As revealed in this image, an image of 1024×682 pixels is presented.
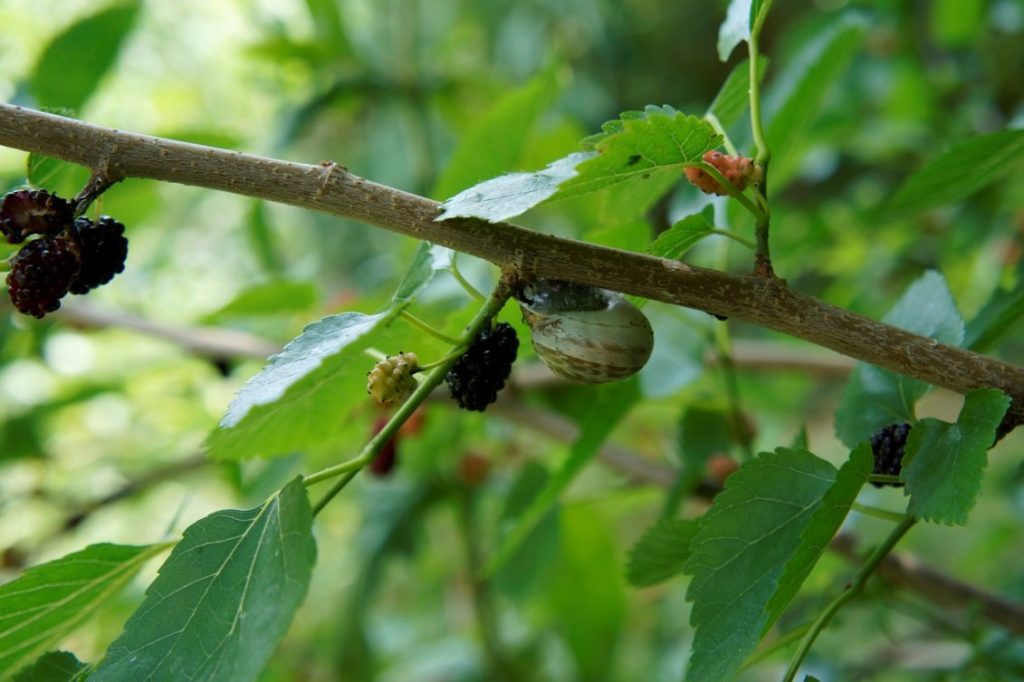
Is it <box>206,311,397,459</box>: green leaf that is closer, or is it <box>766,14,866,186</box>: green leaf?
<box>206,311,397,459</box>: green leaf

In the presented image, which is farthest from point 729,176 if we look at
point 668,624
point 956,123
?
point 668,624

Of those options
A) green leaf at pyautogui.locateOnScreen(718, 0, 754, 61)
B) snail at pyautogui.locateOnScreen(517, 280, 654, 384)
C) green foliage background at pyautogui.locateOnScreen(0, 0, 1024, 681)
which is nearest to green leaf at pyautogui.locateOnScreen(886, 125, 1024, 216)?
green foliage background at pyautogui.locateOnScreen(0, 0, 1024, 681)

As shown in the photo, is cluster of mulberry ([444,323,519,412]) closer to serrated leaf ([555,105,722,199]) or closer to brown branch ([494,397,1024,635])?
serrated leaf ([555,105,722,199])

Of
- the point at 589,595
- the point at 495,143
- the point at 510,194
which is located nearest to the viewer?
the point at 510,194

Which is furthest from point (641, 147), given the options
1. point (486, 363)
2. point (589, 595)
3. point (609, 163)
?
point (589, 595)

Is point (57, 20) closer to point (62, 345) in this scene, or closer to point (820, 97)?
point (62, 345)

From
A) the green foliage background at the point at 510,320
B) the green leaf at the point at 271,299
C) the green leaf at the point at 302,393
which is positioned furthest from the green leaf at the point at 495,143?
the green leaf at the point at 302,393

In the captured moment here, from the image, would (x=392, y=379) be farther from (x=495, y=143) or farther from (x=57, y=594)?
(x=495, y=143)
